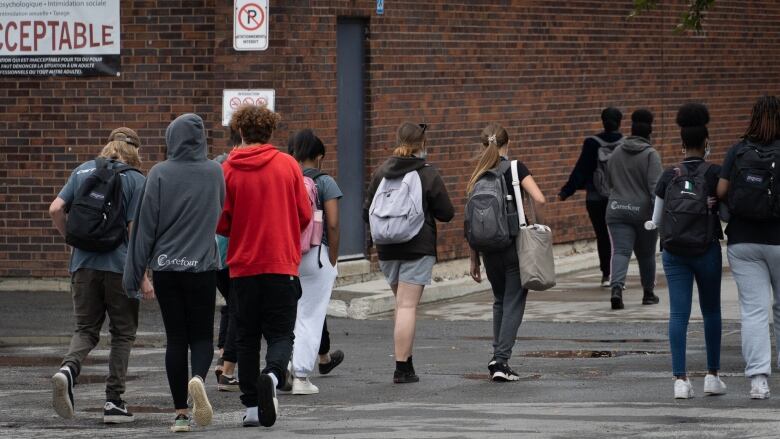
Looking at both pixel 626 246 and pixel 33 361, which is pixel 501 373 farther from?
pixel 626 246

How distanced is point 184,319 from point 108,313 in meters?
0.81

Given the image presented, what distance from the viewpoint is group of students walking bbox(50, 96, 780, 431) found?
29.2ft

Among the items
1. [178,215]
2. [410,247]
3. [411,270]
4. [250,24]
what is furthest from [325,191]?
[250,24]

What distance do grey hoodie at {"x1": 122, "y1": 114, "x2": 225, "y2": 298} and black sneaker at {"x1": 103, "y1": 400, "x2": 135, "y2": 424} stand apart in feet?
2.99

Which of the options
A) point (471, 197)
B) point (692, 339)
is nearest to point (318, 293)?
point (471, 197)

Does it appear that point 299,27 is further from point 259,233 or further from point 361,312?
point 259,233

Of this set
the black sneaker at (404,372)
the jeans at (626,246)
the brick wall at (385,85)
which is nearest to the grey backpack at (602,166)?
the jeans at (626,246)

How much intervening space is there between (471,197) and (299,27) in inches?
217

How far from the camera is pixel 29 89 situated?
1633cm

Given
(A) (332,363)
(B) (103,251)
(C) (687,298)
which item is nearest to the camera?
(B) (103,251)

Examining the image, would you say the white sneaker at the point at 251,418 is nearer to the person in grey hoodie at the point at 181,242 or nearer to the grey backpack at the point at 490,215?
Answer: the person in grey hoodie at the point at 181,242

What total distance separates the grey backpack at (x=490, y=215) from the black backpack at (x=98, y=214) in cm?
253

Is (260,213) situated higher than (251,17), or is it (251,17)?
(251,17)

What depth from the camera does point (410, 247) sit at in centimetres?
1082
